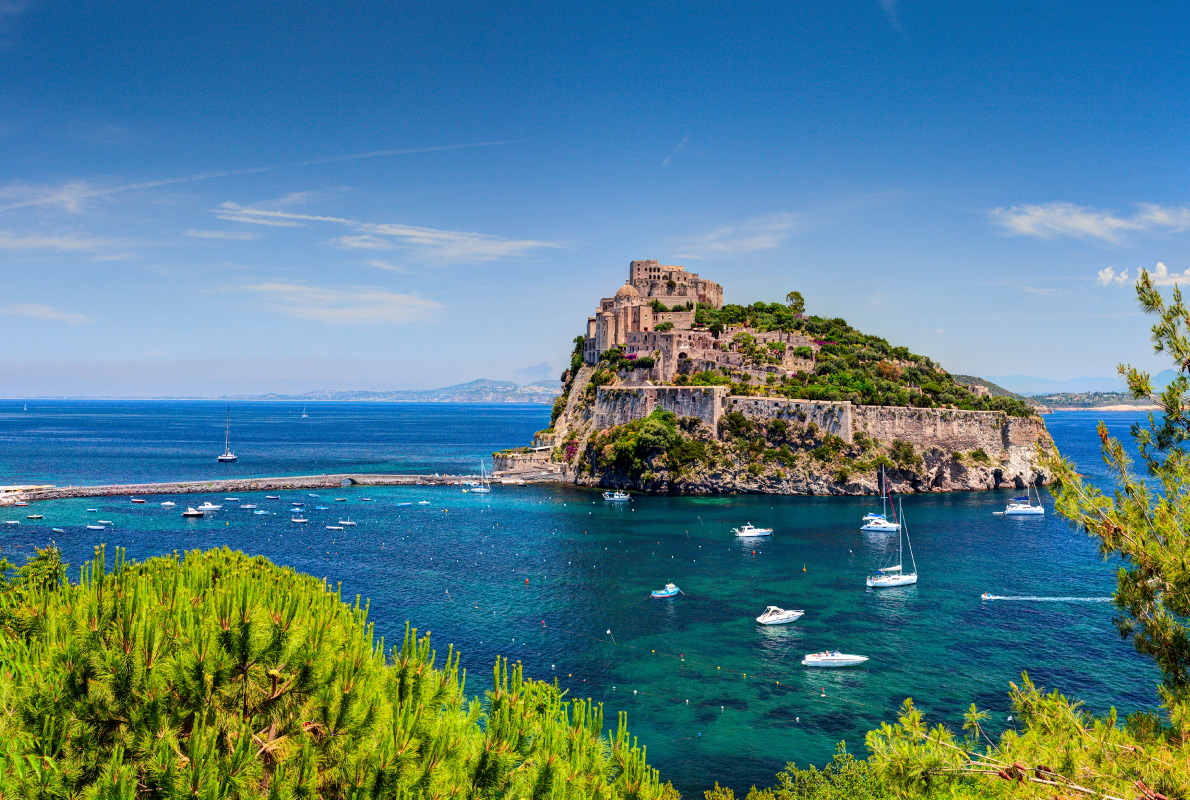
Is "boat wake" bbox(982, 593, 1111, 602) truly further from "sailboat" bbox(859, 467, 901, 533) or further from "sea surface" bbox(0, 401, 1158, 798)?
"sailboat" bbox(859, 467, 901, 533)

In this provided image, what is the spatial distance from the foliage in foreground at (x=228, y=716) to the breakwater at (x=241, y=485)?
2427 inches

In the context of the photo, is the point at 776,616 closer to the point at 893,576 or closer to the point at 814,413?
the point at 893,576

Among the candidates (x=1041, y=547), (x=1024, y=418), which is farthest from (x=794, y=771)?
(x=1024, y=418)

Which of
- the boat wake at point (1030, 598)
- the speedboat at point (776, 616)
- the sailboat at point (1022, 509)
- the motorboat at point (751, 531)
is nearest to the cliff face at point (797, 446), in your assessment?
the sailboat at point (1022, 509)

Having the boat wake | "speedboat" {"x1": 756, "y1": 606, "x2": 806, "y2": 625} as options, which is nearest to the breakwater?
"speedboat" {"x1": 756, "y1": 606, "x2": 806, "y2": 625}

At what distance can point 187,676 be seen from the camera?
25.3 ft

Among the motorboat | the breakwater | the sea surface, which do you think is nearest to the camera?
the sea surface

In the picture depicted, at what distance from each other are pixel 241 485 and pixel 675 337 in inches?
1775

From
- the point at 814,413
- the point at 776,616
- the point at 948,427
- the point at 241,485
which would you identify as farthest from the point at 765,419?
the point at 241,485

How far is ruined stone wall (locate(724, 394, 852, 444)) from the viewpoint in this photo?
6550 centimetres

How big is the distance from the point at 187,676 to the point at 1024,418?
7987 cm

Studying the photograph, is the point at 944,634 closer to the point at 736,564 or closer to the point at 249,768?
the point at 736,564

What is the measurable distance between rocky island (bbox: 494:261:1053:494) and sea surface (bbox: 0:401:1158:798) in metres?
3.81

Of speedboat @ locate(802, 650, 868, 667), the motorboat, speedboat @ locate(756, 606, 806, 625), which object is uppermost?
the motorboat
